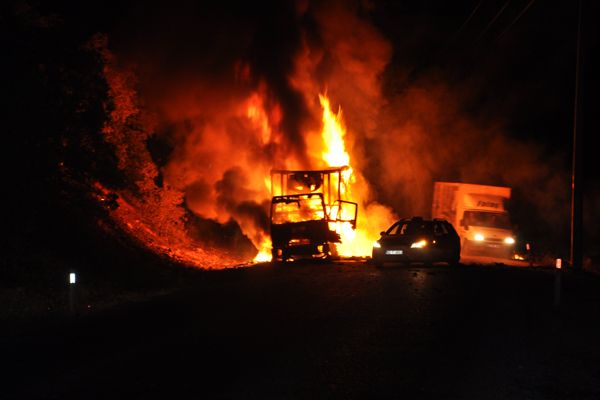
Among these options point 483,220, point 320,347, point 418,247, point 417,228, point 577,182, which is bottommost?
point 320,347

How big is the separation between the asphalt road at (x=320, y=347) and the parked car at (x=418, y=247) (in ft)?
17.1

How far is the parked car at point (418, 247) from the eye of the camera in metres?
20.0

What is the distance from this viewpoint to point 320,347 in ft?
28.4

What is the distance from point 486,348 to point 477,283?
7377mm

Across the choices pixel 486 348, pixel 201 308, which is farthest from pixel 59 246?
pixel 486 348

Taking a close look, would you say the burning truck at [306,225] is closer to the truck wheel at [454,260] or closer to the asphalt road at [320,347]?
the truck wheel at [454,260]

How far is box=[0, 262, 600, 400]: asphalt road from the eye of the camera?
6.88 metres

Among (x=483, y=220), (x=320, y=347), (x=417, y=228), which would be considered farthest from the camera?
(x=483, y=220)

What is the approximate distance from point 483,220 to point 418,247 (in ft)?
37.9

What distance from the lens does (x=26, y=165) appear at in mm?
13070

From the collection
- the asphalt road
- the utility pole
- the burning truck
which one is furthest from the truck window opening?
the asphalt road

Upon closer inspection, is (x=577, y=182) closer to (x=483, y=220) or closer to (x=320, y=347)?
(x=483, y=220)

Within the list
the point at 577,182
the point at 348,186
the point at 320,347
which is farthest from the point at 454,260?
the point at 320,347

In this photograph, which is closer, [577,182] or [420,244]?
[420,244]
